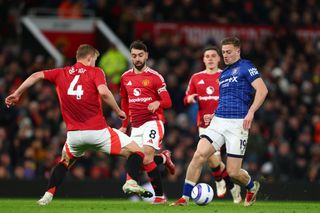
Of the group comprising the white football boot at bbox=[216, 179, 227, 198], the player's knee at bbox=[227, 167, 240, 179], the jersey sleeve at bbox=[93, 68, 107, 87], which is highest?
the jersey sleeve at bbox=[93, 68, 107, 87]

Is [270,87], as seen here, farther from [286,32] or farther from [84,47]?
[84,47]

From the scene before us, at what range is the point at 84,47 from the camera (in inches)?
530

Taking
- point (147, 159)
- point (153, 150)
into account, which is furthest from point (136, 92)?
point (147, 159)

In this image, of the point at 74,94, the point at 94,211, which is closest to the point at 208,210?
the point at 94,211

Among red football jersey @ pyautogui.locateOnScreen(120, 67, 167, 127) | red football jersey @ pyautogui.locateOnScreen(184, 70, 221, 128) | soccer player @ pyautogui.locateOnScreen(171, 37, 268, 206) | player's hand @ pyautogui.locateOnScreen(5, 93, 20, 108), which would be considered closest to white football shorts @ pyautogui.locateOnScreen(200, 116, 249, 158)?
soccer player @ pyautogui.locateOnScreen(171, 37, 268, 206)

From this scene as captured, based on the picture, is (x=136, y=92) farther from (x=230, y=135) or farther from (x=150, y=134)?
(x=230, y=135)

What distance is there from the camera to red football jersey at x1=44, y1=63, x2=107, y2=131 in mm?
13289

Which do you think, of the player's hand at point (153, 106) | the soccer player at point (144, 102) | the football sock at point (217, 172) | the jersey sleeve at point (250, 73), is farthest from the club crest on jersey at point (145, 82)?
the football sock at point (217, 172)

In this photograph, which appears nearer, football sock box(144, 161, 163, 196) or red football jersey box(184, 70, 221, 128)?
football sock box(144, 161, 163, 196)

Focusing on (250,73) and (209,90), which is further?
(209,90)

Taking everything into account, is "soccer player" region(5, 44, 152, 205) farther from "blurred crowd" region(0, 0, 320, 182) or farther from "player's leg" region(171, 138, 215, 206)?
"blurred crowd" region(0, 0, 320, 182)

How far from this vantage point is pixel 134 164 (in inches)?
533

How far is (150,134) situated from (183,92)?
7.47 meters

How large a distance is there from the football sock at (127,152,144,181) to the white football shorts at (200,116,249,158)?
926mm
